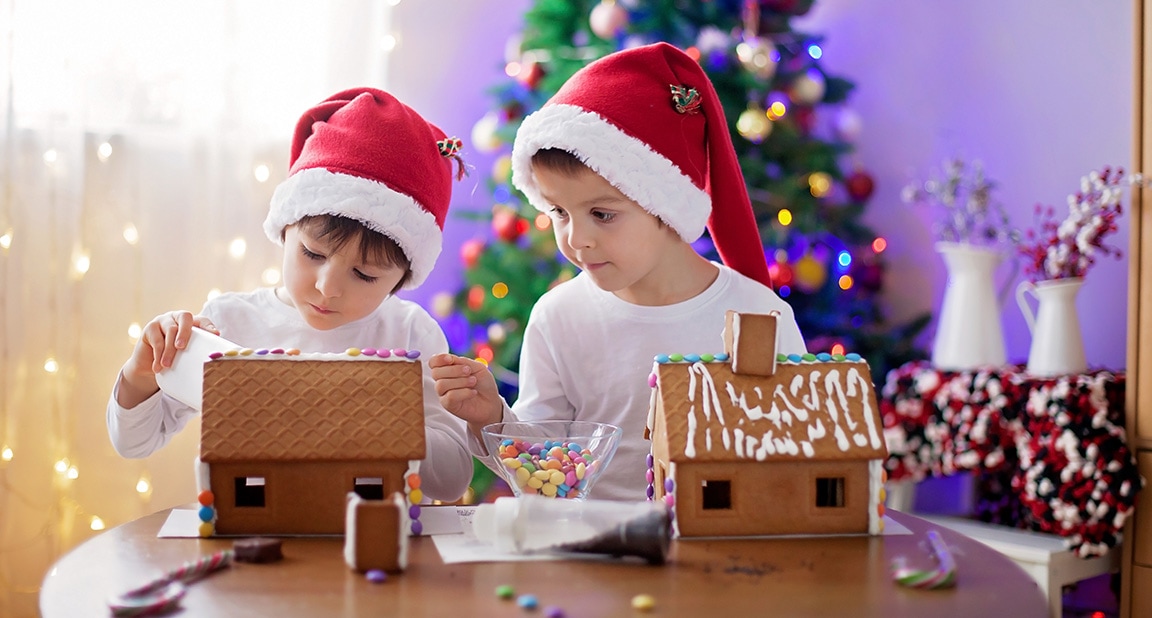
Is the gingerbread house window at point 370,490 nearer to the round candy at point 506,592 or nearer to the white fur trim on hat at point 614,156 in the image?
the round candy at point 506,592

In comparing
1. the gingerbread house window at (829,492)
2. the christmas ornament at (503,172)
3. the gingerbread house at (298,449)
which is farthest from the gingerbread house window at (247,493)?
the christmas ornament at (503,172)

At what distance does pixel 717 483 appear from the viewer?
1184 millimetres

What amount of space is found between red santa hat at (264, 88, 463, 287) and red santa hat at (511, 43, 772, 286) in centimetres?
15

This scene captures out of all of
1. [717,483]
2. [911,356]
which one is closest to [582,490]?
[717,483]

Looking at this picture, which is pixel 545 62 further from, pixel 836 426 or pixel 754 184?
pixel 836 426

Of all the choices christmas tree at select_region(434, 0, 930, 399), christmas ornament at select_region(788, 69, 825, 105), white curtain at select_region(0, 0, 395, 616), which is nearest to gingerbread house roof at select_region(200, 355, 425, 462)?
white curtain at select_region(0, 0, 395, 616)

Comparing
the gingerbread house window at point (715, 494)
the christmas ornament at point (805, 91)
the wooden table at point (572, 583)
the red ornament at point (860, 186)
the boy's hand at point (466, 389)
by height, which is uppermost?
the christmas ornament at point (805, 91)

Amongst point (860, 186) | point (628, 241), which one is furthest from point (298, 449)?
point (860, 186)

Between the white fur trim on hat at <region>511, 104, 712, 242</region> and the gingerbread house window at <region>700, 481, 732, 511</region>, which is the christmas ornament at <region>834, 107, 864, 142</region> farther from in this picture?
the gingerbread house window at <region>700, 481, 732, 511</region>

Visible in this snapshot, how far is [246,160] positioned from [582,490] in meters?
1.87

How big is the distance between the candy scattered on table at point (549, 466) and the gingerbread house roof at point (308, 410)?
0.14 metres

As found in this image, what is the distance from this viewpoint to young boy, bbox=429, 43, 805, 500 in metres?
1.53

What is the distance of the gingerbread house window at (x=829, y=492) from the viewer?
1.13 meters

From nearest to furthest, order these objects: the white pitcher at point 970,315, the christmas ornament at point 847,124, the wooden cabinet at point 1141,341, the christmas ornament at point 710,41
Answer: the wooden cabinet at point 1141,341
the white pitcher at point 970,315
the christmas ornament at point 710,41
the christmas ornament at point 847,124
